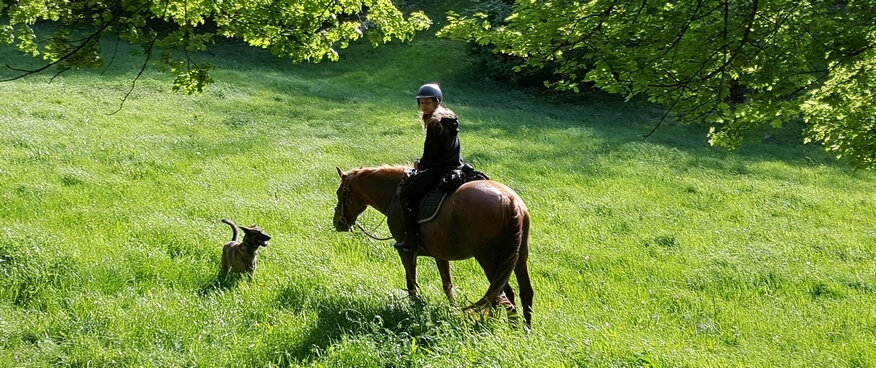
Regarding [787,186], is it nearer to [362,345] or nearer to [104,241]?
[362,345]

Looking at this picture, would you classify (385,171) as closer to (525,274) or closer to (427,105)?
(427,105)

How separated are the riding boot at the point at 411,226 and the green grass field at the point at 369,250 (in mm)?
616

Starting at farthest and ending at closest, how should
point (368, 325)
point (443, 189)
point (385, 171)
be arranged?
point (385, 171), point (443, 189), point (368, 325)

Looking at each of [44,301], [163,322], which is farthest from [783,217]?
[44,301]

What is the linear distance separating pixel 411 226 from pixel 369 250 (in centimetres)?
218

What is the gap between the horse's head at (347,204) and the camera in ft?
26.5

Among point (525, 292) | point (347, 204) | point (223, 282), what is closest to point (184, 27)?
point (223, 282)

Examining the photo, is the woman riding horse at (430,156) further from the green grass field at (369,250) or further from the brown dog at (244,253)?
the brown dog at (244,253)

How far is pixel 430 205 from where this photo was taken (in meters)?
6.56

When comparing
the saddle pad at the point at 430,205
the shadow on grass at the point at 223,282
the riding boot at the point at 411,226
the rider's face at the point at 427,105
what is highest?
the rider's face at the point at 427,105

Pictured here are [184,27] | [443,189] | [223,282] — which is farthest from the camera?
[223,282]

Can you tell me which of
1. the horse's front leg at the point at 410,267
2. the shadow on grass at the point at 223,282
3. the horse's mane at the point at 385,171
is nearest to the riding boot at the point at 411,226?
the horse's front leg at the point at 410,267

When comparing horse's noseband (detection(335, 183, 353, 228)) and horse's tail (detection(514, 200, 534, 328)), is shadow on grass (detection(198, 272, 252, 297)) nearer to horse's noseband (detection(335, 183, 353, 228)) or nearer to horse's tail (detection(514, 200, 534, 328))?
horse's noseband (detection(335, 183, 353, 228))

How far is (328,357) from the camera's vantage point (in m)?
5.05
